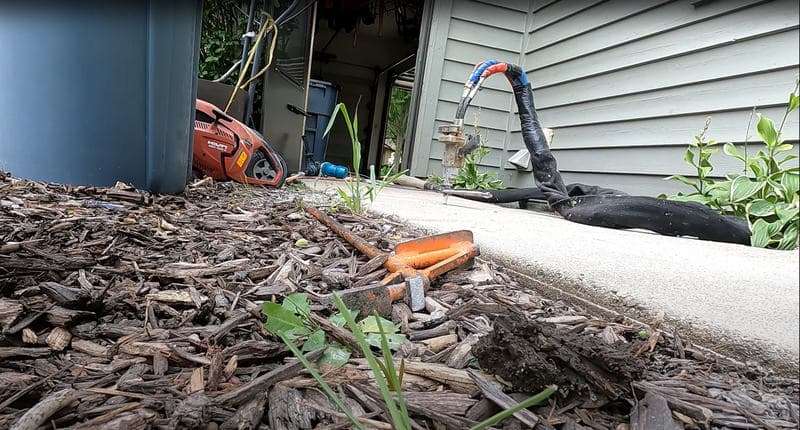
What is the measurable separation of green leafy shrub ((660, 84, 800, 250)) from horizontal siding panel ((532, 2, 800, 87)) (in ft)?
0.15

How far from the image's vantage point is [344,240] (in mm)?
1123

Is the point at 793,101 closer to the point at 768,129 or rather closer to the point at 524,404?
the point at 768,129

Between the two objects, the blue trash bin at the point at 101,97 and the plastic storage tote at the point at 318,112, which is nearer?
the blue trash bin at the point at 101,97

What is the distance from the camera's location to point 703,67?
1.08 ft

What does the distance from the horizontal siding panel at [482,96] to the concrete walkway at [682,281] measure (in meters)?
0.31

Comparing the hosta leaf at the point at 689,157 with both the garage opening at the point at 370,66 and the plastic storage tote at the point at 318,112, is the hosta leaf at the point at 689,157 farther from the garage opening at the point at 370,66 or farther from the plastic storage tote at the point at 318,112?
the plastic storage tote at the point at 318,112

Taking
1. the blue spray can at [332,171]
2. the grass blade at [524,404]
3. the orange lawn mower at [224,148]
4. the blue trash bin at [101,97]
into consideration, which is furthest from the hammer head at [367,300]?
the blue spray can at [332,171]

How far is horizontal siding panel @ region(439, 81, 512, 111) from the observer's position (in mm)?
961

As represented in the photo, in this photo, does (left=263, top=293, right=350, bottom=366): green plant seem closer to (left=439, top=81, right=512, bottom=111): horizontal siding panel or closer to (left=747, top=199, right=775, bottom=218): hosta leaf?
(left=747, top=199, right=775, bottom=218): hosta leaf

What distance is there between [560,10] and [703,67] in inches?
4.9

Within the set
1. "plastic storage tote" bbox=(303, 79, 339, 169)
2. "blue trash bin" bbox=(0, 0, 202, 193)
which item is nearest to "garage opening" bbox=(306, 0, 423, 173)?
"plastic storage tote" bbox=(303, 79, 339, 169)

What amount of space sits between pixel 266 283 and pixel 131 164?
103 cm

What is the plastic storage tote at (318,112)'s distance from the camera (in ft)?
12.6

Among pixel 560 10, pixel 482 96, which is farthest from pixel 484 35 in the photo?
pixel 482 96
